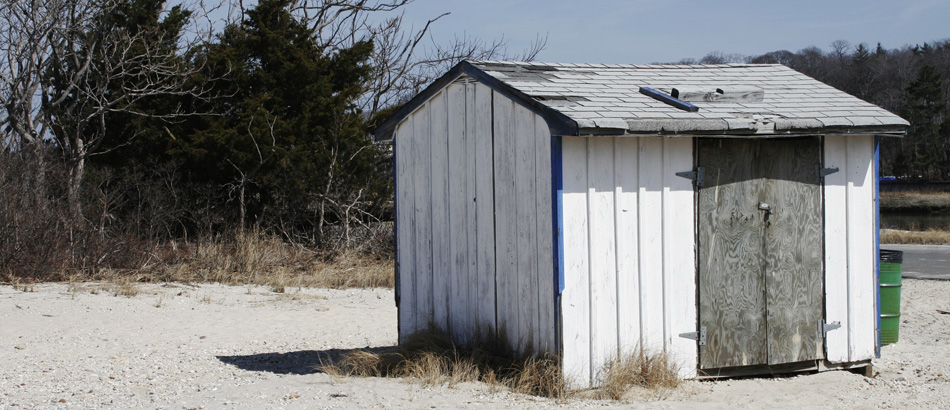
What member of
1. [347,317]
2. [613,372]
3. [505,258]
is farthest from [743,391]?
[347,317]

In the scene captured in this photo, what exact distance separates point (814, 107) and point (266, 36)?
1417 cm

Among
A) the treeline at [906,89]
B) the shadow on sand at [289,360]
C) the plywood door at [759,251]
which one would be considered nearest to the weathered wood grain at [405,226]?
the shadow on sand at [289,360]

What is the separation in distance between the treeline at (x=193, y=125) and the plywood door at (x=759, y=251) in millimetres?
12162

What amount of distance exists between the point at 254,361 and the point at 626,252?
370cm

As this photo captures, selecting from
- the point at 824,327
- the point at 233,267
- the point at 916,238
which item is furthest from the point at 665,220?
the point at 916,238

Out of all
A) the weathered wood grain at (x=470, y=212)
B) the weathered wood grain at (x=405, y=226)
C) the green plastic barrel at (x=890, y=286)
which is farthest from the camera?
the weathered wood grain at (x=405, y=226)

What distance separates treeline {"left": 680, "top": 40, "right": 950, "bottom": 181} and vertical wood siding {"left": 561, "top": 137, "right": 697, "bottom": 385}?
34329 mm

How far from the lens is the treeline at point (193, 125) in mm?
17234

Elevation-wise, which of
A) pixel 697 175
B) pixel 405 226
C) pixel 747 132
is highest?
pixel 747 132

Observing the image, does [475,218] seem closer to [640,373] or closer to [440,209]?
[440,209]

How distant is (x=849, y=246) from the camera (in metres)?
6.73

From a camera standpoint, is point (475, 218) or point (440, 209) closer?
point (475, 218)

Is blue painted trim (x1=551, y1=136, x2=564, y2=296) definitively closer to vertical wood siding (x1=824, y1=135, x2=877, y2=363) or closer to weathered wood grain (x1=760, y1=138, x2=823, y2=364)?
weathered wood grain (x1=760, y1=138, x2=823, y2=364)

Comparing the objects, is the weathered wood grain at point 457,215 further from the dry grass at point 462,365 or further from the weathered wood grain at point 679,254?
the weathered wood grain at point 679,254
